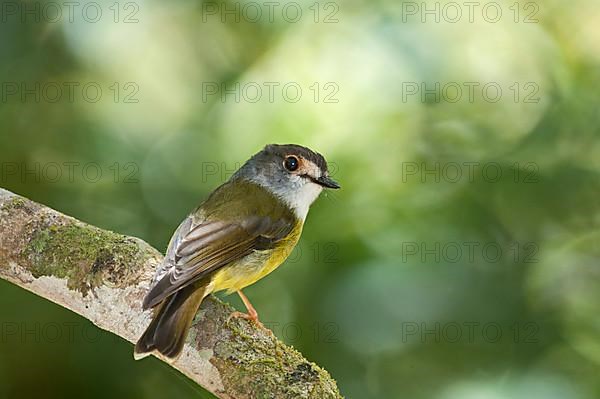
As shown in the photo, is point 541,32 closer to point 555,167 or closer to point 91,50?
point 555,167

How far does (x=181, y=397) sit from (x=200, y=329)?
153cm

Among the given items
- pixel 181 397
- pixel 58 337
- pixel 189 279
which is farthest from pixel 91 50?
pixel 189 279

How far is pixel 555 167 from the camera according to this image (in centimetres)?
434

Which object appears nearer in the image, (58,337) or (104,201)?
(58,337)

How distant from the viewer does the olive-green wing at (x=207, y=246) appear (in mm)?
2969

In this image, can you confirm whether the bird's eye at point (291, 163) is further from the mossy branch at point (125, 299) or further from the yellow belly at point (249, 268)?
the mossy branch at point (125, 299)

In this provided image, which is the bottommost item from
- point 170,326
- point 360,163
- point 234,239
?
point 170,326

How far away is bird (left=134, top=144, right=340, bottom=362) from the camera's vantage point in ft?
9.46

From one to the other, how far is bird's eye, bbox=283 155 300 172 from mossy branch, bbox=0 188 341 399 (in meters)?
0.96

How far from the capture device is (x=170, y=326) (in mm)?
2809

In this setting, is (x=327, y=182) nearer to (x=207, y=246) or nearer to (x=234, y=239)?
(x=234, y=239)

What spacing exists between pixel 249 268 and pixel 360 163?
1.21 m

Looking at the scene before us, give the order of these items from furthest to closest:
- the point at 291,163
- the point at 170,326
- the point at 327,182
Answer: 1. the point at 291,163
2. the point at 327,182
3. the point at 170,326

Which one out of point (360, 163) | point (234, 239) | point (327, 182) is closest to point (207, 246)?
point (234, 239)
